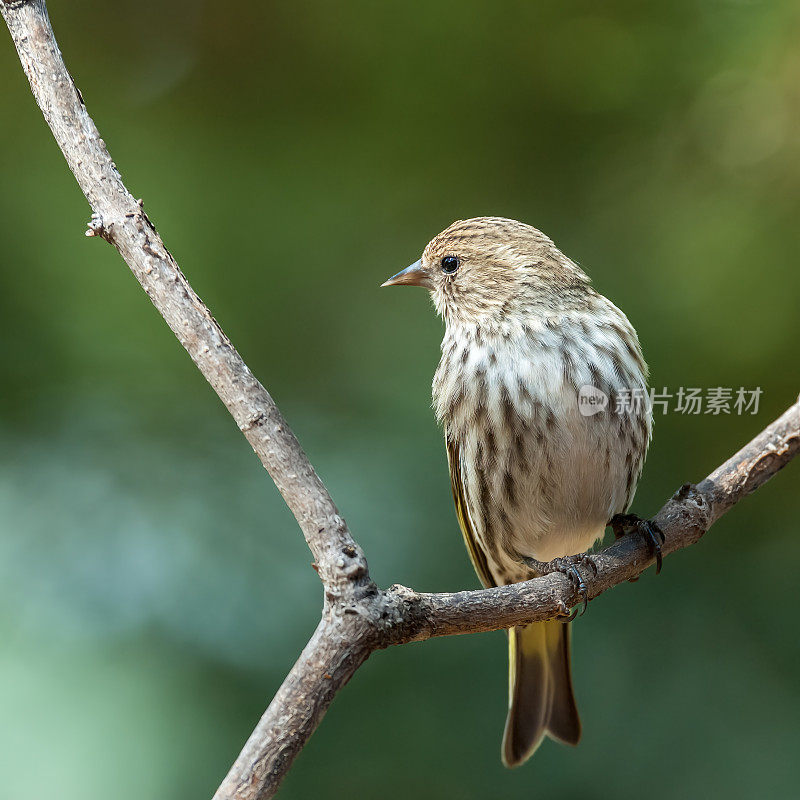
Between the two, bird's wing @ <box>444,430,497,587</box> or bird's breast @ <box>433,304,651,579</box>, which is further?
bird's wing @ <box>444,430,497,587</box>

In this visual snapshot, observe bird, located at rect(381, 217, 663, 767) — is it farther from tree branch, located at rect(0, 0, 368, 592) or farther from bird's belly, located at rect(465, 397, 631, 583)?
tree branch, located at rect(0, 0, 368, 592)

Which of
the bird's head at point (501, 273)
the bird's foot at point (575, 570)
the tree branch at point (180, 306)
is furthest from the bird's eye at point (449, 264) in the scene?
the tree branch at point (180, 306)

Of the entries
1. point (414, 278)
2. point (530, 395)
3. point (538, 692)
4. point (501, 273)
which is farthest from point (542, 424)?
point (538, 692)

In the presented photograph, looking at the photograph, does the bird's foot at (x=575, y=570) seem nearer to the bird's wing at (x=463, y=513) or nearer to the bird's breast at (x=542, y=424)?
the bird's breast at (x=542, y=424)

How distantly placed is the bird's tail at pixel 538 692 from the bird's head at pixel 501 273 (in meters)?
0.71

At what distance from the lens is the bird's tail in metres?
2.13

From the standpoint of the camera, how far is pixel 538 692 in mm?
2199

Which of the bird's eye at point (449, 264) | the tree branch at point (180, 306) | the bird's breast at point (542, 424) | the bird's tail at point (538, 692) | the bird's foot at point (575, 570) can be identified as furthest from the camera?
the bird's tail at point (538, 692)

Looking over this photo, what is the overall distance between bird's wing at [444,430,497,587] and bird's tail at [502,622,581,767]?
6.5 inches

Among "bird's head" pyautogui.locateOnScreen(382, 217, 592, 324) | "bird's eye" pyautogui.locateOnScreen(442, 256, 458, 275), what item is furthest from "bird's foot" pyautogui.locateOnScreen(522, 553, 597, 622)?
"bird's eye" pyautogui.locateOnScreen(442, 256, 458, 275)

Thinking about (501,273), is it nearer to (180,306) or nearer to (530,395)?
(530,395)

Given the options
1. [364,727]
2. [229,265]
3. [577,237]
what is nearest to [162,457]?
[229,265]

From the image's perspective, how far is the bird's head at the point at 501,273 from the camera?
1925mm

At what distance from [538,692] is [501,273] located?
3.16ft
